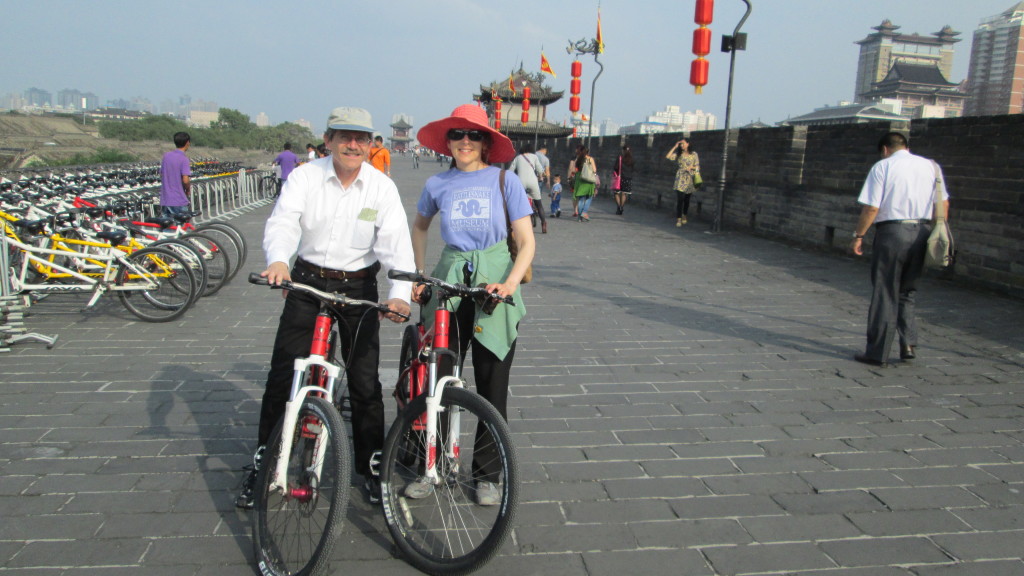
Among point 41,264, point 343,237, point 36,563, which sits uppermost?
point 343,237

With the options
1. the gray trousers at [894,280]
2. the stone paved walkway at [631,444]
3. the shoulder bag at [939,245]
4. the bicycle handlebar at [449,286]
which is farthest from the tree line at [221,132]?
the bicycle handlebar at [449,286]

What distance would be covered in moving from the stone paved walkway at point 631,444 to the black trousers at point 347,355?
0.37 m

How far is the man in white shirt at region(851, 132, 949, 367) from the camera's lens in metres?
5.51

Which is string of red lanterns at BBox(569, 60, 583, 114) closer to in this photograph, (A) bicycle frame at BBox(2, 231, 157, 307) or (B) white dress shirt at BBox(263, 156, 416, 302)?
(A) bicycle frame at BBox(2, 231, 157, 307)

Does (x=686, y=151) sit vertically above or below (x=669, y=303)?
above

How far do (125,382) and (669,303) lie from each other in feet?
16.6

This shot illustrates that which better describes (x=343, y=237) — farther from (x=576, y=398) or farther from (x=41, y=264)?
(x=41, y=264)


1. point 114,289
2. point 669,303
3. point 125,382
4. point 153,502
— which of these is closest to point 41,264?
point 114,289

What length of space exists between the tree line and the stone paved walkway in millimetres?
31402

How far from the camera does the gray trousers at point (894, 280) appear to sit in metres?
5.51

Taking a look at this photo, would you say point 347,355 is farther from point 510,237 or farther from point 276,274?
point 510,237

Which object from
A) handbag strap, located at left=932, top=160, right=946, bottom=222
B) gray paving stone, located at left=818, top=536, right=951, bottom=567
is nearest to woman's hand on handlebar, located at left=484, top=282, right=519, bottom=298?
gray paving stone, located at left=818, top=536, right=951, bottom=567

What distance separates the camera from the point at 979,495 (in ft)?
11.3

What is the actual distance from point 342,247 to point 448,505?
45.0 inches
